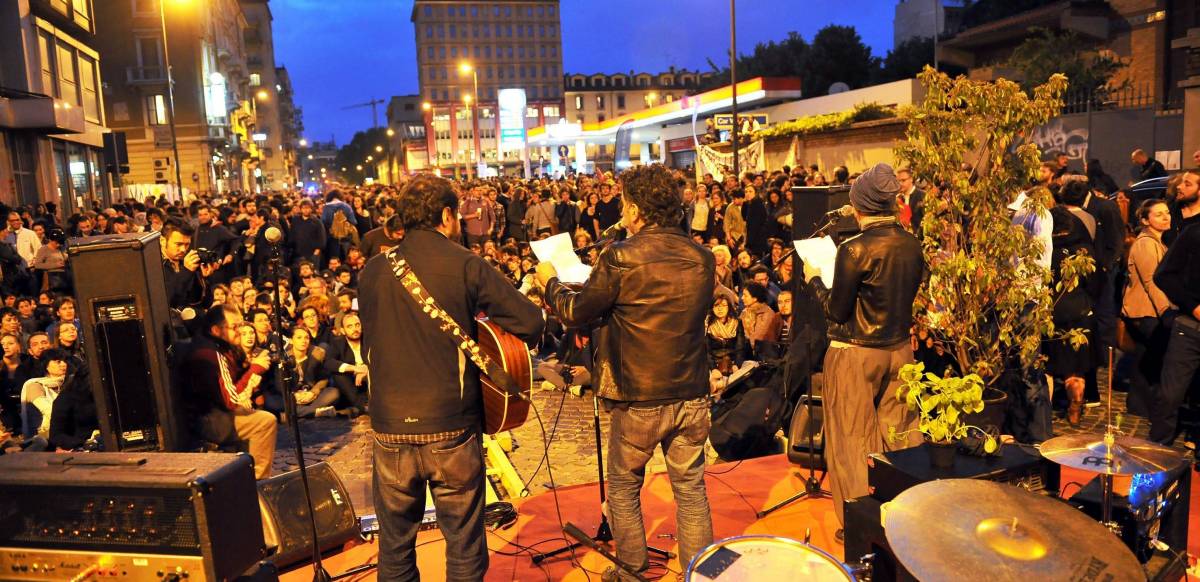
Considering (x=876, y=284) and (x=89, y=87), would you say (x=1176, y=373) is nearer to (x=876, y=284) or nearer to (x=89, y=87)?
(x=876, y=284)

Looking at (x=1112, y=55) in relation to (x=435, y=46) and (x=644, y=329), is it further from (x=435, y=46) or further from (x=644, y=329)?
(x=435, y=46)

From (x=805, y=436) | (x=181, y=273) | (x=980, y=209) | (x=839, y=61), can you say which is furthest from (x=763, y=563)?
(x=839, y=61)

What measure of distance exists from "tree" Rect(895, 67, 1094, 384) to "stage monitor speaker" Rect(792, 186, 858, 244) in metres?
0.47

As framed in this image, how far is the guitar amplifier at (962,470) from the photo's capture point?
3.63 m

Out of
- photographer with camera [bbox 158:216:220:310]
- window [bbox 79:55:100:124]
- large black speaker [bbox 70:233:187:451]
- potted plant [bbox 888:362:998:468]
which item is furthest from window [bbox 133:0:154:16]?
potted plant [bbox 888:362:998:468]

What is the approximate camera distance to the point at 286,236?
1391cm

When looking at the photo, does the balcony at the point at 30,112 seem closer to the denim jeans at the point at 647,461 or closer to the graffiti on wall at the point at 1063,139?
the denim jeans at the point at 647,461

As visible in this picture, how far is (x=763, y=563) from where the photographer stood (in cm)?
262

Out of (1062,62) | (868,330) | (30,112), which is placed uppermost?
(1062,62)

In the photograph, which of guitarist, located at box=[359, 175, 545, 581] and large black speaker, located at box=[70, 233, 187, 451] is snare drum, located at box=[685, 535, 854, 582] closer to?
guitarist, located at box=[359, 175, 545, 581]

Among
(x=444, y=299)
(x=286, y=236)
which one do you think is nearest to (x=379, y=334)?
(x=444, y=299)

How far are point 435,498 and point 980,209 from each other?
3774 mm

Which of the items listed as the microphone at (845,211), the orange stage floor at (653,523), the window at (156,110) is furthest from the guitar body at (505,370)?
the window at (156,110)

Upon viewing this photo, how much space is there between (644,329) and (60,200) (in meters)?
26.9
